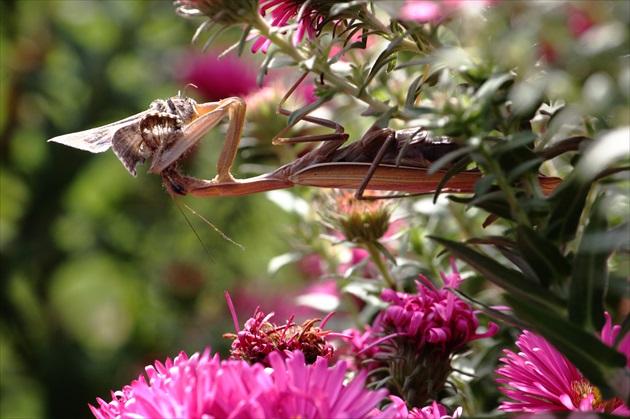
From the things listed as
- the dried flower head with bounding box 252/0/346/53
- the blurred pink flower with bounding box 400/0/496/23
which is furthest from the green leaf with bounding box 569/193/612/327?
the dried flower head with bounding box 252/0/346/53

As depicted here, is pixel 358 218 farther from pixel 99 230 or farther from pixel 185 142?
pixel 99 230

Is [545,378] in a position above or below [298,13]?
below

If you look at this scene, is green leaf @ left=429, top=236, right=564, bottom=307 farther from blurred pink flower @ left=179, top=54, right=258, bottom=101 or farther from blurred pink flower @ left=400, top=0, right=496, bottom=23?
blurred pink flower @ left=179, top=54, right=258, bottom=101

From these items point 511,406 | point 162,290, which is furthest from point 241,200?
point 511,406

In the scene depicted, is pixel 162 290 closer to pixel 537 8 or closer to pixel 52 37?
pixel 52 37

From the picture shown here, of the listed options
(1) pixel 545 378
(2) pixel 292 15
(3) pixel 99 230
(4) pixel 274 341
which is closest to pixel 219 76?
(3) pixel 99 230

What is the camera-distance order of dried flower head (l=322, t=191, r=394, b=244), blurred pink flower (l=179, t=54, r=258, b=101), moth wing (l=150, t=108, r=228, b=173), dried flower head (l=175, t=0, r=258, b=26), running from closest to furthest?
dried flower head (l=175, t=0, r=258, b=26)
moth wing (l=150, t=108, r=228, b=173)
dried flower head (l=322, t=191, r=394, b=244)
blurred pink flower (l=179, t=54, r=258, b=101)

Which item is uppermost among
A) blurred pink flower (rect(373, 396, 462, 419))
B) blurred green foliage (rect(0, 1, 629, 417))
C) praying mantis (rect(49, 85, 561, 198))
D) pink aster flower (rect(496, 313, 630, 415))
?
praying mantis (rect(49, 85, 561, 198))
